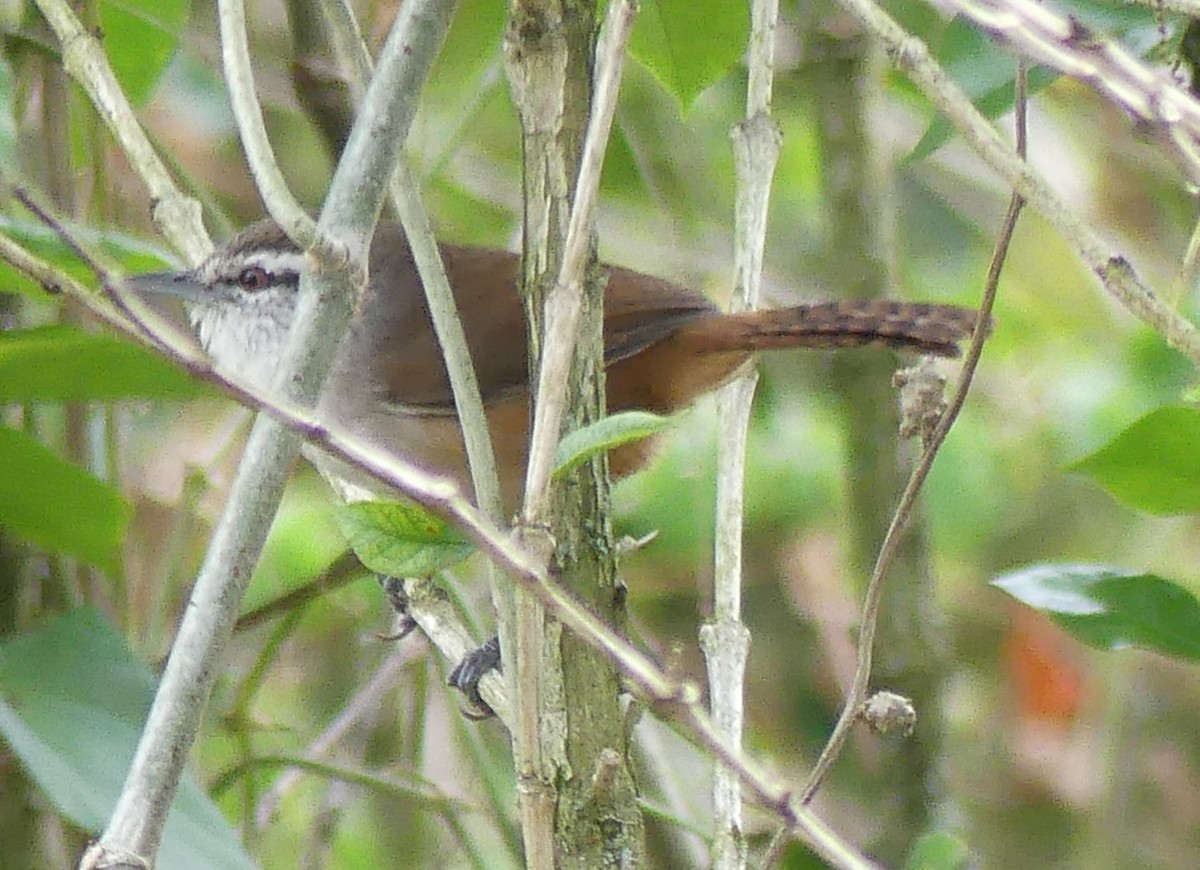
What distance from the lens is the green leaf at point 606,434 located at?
49.2 inches

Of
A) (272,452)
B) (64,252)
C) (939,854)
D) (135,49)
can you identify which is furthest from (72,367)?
(939,854)

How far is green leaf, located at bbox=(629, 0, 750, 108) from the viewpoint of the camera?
78.9 inches

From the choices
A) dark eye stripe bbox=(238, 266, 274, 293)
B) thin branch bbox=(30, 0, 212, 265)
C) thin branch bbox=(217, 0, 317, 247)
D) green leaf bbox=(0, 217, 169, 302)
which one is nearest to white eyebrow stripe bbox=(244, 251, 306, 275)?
dark eye stripe bbox=(238, 266, 274, 293)

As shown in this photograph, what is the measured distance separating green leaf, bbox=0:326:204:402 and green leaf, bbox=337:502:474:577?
67cm

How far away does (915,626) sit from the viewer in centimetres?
301

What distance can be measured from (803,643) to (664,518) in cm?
54

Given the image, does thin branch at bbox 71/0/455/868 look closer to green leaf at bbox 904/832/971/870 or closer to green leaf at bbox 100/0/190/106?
green leaf at bbox 904/832/971/870

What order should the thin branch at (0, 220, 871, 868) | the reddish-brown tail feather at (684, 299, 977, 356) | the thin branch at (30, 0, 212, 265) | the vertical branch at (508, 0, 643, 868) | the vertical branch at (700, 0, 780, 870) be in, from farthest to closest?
1. the reddish-brown tail feather at (684, 299, 977, 356)
2. the thin branch at (30, 0, 212, 265)
3. the vertical branch at (700, 0, 780, 870)
4. the vertical branch at (508, 0, 643, 868)
5. the thin branch at (0, 220, 871, 868)

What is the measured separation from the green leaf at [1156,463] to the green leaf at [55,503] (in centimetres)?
122

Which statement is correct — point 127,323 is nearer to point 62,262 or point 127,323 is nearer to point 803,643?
point 62,262

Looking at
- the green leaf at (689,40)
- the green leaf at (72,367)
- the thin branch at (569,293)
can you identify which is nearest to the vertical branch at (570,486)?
the thin branch at (569,293)

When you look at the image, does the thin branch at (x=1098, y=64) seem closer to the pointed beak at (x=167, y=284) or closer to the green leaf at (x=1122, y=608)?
the green leaf at (x=1122, y=608)

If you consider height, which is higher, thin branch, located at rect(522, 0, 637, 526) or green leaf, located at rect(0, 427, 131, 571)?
green leaf, located at rect(0, 427, 131, 571)

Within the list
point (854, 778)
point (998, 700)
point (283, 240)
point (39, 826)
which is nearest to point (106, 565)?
point (39, 826)
